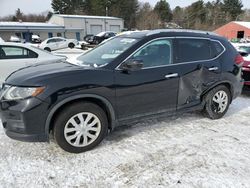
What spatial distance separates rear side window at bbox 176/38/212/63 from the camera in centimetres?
437

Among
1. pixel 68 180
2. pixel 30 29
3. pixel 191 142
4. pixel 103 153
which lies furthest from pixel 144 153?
pixel 30 29

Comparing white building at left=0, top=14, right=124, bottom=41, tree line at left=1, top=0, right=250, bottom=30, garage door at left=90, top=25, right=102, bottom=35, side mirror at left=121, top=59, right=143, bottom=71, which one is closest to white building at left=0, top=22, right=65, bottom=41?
white building at left=0, top=14, right=124, bottom=41

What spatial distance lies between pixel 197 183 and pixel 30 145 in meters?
2.46

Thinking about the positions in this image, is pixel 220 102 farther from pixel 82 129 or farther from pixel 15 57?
pixel 15 57

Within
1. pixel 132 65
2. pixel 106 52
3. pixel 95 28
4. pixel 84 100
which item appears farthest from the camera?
pixel 95 28

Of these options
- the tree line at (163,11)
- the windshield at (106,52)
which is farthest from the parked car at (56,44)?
the tree line at (163,11)

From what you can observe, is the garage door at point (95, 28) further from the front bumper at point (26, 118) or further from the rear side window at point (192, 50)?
the front bumper at point (26, 118)

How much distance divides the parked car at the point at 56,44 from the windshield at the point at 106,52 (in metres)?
21.5

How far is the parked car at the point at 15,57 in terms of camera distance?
6.88 meters

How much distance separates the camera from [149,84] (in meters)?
3.98

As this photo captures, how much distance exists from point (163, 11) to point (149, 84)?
7762cm

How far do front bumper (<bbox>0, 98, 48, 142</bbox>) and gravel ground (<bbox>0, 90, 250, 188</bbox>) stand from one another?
1.22ft

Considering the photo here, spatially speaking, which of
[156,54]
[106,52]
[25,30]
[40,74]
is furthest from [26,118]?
[25,30]

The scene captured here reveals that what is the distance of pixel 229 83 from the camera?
5004 mm
